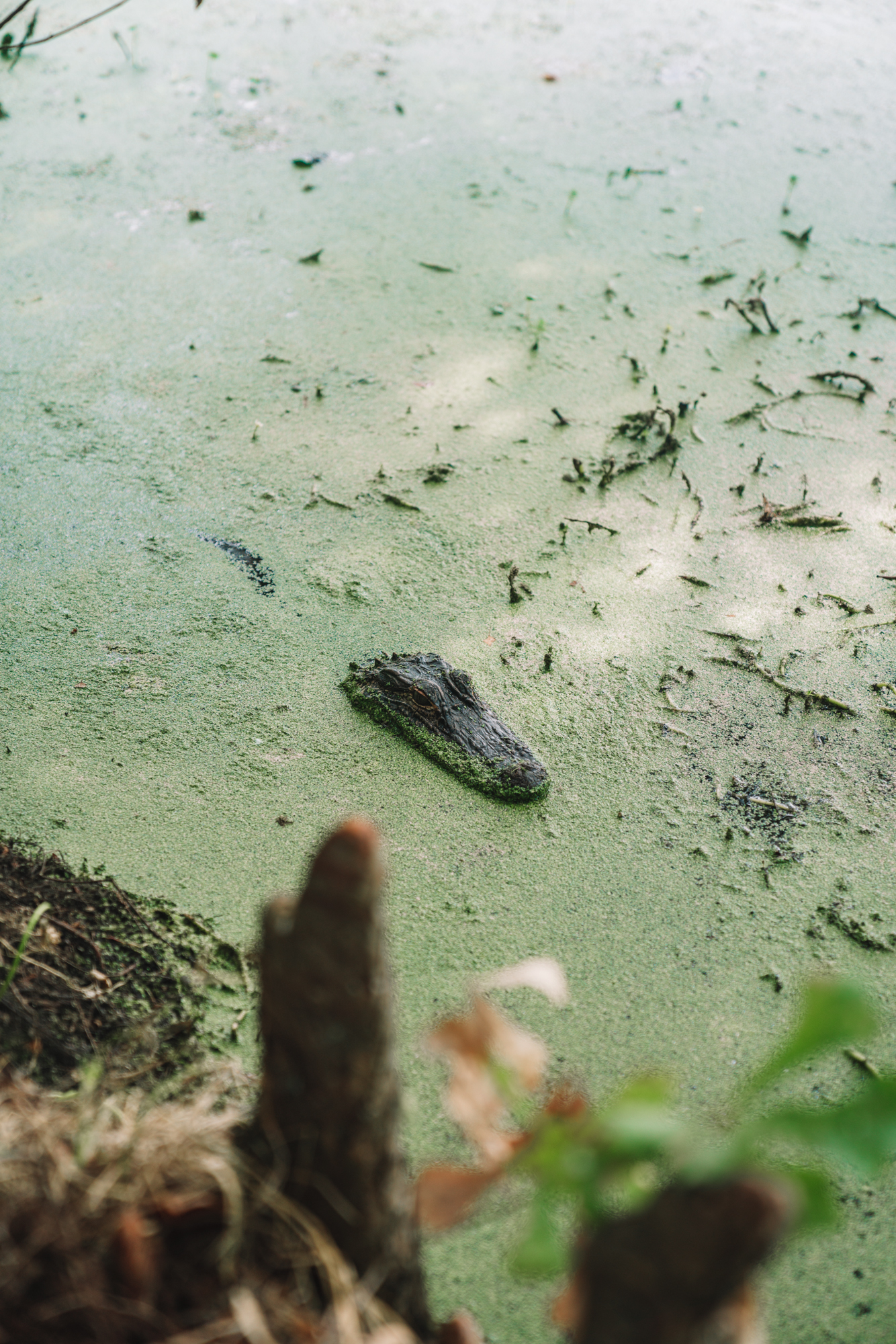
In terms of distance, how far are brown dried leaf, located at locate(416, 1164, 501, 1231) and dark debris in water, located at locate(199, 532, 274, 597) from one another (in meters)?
1.43

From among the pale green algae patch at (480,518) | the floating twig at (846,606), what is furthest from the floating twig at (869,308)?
the floating twig at (846,606)

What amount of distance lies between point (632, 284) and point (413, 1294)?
2.67 metres

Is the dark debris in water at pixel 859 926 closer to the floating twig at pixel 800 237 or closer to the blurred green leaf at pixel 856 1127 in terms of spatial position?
the blurred green leaf at pixel 856 1127

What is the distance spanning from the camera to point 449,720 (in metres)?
1.70

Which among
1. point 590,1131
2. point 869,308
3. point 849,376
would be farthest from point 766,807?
point 869,308

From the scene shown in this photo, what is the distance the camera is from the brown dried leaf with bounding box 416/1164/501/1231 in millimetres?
658

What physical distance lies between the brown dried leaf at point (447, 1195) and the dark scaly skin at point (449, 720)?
98cm

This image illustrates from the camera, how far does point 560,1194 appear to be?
114 cm

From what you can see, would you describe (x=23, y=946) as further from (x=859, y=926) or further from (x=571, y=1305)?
(x=859, y=926)

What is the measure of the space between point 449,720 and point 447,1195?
1.07 m

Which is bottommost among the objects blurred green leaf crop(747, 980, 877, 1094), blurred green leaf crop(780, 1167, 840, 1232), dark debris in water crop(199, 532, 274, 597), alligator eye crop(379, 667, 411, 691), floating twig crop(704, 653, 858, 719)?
dark debris in water crop(199, 532, 274, 597)

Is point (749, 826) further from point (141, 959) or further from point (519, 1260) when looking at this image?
point (519, 1260)

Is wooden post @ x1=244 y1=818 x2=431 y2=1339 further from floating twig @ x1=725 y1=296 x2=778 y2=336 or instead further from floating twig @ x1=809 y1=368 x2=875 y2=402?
floating twig @ x1=725 y1=296 x2=778 y2=336

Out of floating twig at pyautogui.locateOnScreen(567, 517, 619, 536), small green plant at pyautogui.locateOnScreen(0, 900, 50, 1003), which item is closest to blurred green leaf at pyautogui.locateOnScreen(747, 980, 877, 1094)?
small green plant at pyautogui.locateOnScreen(0, 900, 50, 1003)
